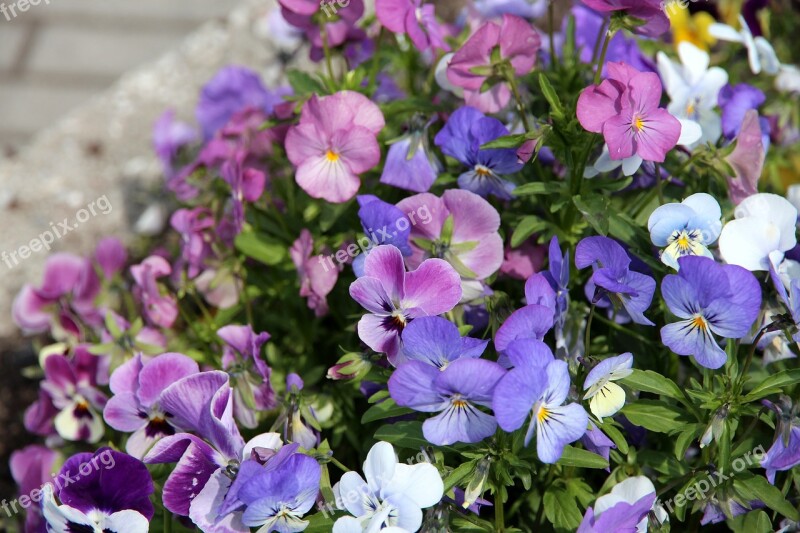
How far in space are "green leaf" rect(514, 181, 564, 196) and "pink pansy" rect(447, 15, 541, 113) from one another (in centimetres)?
20

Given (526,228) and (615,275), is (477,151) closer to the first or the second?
(526,228)

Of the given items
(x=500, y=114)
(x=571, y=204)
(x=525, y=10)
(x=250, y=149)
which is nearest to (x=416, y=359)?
(x=571, y=204)

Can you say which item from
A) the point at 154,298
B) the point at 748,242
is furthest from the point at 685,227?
the point at 154,298

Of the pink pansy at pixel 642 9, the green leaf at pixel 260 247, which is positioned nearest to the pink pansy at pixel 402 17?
the pink pansy at pixel 642 9

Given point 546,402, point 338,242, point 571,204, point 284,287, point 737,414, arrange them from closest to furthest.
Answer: point 546,402
point 737,414
point 571,204
point 338,242
point 284,287

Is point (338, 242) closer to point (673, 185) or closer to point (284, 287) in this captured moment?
point (284, 287)

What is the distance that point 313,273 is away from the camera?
4.50ft

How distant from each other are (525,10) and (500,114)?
1.39ft

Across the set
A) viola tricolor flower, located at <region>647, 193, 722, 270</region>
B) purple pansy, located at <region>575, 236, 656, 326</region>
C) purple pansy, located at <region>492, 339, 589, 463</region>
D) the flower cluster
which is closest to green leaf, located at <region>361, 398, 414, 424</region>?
the flower cluster

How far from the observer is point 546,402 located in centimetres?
100

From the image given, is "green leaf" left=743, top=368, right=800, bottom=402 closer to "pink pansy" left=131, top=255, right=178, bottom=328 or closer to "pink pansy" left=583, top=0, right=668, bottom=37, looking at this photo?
"pink pansy" left=583, top=0, right=668, bottom=37

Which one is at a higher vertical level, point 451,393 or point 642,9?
point 642,9

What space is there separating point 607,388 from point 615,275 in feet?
0.47

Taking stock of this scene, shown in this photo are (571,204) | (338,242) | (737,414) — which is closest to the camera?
(737,414)
